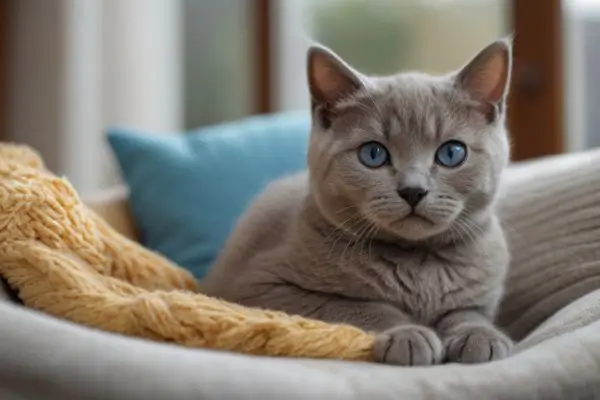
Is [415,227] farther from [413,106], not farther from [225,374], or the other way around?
[225,374]

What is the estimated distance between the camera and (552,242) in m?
1.37

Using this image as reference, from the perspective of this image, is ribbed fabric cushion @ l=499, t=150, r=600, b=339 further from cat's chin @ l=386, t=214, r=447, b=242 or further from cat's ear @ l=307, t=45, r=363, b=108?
cat's ear @ l=307, t=45, r=363, b=108

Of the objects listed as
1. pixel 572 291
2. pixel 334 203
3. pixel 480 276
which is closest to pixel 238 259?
pixel 334 203

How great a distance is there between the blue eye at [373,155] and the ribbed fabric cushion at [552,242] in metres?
0.37

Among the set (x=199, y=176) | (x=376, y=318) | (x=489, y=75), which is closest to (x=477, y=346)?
(x=376, y=318)

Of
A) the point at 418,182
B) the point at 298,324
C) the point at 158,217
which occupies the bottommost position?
the point at 158,217

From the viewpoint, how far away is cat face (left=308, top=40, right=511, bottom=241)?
1.12m

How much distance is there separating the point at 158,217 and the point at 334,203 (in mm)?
677

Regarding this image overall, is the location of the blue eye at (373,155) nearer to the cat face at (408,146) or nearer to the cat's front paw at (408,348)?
the cat face at (408,146)

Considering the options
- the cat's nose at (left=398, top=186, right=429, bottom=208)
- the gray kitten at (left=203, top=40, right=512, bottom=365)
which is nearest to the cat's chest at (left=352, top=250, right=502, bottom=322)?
the gray kitten at (left=203, top=40, right=512, bottom=365)

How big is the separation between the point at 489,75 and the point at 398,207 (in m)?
0.26

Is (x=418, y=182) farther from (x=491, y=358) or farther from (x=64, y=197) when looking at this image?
(x=64, y=197)

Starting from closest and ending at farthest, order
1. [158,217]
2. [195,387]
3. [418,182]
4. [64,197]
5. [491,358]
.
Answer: [195,387] → [491,358] → [418,182] → [64,197] → [158,217]

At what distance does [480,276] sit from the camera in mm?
1231
